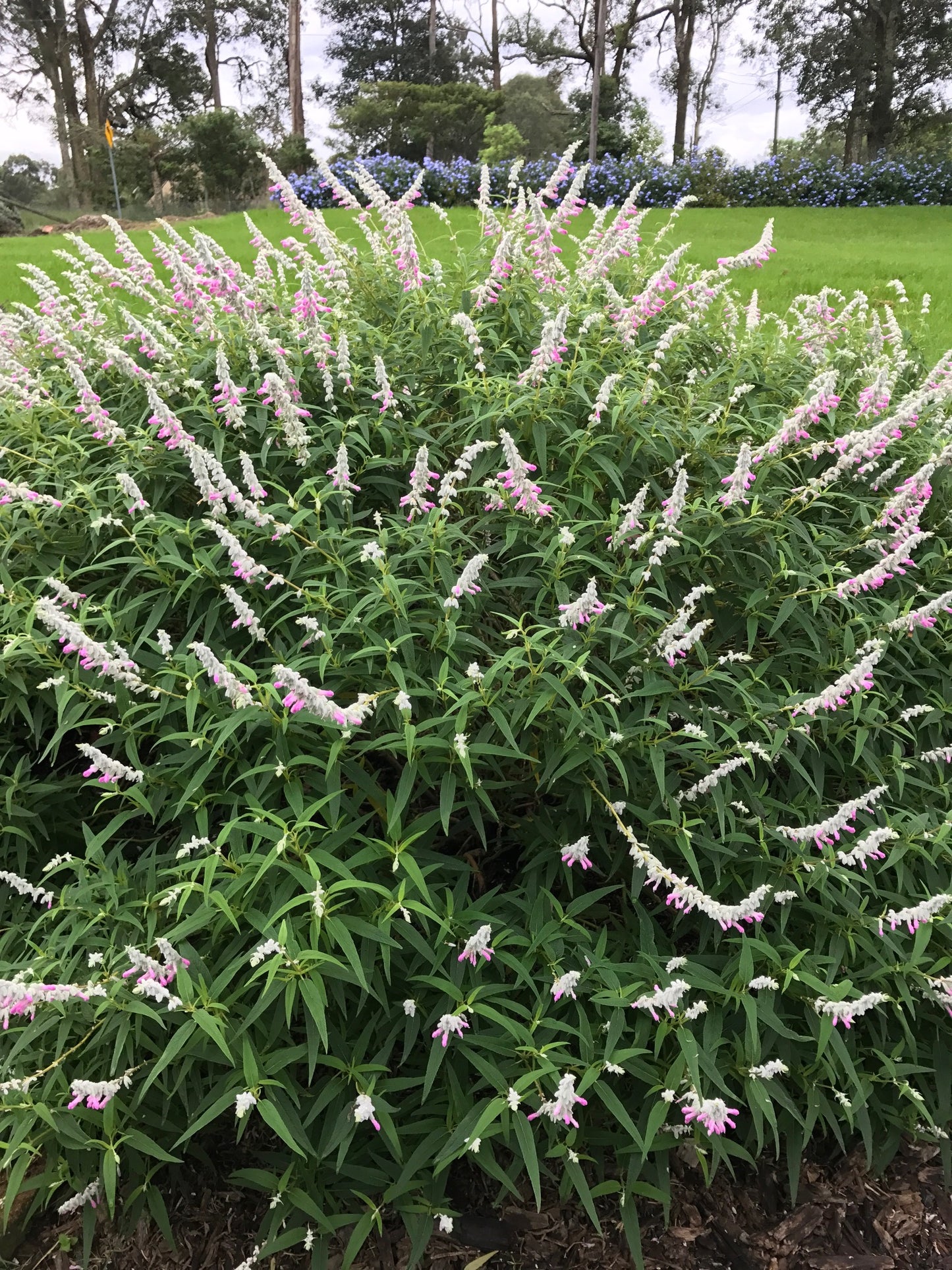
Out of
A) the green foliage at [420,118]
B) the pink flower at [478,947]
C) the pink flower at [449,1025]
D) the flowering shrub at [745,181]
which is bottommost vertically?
the pink flower at [449,1025]

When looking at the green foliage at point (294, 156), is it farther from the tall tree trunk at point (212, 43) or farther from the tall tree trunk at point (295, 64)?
the tall tree trunk at point (212, 43)

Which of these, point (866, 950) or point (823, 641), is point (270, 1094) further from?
point (823, 641)

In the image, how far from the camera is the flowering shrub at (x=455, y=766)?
7.07ft

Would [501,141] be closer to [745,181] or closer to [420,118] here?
[420,118]

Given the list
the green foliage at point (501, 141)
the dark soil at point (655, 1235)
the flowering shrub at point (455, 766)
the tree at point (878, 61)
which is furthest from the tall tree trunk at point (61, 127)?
the dark soil at point (655, 1235)

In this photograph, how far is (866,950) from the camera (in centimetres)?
249

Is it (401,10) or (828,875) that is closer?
(828,875)

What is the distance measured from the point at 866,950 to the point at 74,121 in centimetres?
4381

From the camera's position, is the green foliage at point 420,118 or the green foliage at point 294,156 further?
the green foliage at point 420,118

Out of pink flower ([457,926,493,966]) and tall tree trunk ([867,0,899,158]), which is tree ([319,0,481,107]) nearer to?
tall tree trunk ([867,0,899,158])

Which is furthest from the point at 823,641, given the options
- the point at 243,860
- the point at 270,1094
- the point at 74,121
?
the point at 74,121

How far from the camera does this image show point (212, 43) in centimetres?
3841

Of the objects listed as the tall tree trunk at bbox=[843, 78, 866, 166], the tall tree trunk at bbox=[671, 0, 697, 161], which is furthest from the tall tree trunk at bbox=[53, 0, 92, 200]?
the tall tree trunk at bbox=[843, 78, 866, 166]

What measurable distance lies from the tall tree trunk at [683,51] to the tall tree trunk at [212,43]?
70.8 ft
